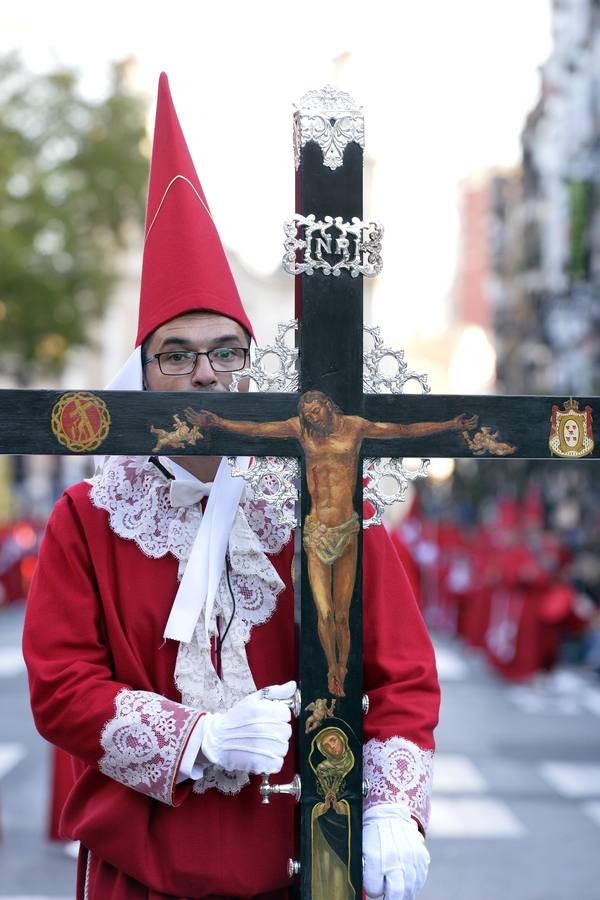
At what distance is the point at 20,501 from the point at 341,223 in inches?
1757

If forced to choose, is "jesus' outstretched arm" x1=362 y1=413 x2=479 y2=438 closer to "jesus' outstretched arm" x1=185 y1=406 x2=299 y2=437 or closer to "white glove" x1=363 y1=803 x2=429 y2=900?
"jesus' outstretched arm" x1=185 y1=406 x2=299 y2=437

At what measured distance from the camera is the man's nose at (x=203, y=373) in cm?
305

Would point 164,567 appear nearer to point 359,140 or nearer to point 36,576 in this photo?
point 36,576

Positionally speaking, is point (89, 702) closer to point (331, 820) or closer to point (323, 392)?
point (331, 820)

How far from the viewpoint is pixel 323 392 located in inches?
111

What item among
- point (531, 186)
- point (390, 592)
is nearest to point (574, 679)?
point (390, 592)

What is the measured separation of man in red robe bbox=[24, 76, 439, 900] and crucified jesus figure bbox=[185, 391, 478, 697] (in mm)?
136

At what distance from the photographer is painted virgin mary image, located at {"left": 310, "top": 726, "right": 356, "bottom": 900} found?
277cm

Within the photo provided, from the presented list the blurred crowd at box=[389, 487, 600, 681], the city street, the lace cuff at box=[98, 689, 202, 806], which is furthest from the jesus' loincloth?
the blurred crowd at box=[389, 487, 600, 681]

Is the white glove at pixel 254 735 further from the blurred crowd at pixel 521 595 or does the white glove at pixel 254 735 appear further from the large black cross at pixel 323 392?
the blurred crowd at pixel 521 595

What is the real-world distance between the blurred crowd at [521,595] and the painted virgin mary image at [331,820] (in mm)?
10976

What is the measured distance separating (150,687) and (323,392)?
69cm

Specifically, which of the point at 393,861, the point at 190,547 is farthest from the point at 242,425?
the point at 393,861

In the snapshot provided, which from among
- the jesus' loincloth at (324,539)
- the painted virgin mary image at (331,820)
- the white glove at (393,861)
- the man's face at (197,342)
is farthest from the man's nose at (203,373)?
the white glove at (393,861)
